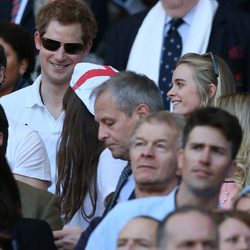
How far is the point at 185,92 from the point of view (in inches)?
371

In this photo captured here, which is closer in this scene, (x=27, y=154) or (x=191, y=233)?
(x=191, y=233)

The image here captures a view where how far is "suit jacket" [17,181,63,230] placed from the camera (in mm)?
8406

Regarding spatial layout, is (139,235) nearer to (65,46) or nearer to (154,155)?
(154,155)

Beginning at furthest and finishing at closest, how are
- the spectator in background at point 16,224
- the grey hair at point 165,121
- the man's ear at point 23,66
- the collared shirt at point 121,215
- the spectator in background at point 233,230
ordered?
the man's ear at point 23,66, the grey hair at point 165,121, the spectator in background at point 16,224, the collared shirt at point 121,215, the spectator in background at point 233,230

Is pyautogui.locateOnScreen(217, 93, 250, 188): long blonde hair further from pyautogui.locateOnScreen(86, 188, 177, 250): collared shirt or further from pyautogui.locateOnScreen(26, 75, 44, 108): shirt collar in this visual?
pyautogui.locateOnScreen(26, 75, 44, 108): shirt collar

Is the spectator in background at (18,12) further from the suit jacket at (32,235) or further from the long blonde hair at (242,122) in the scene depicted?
the suit jacket at (32,235)

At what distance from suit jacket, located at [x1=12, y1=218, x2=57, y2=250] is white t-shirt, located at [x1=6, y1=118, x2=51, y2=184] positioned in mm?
1290

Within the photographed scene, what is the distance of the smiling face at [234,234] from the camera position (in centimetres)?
666

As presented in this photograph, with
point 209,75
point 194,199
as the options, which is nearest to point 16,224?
point 194,199

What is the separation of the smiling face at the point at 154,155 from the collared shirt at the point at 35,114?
2.13m

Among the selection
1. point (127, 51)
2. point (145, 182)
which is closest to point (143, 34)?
point (127, 51)

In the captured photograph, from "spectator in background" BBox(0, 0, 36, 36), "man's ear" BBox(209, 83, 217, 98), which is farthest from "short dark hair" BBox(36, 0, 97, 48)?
"spectator in background" BBox(0, 0, 36, 36)

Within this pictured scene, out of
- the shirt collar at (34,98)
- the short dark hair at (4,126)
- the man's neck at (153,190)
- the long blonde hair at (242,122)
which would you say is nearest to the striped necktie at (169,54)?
the shirt collar at (34,98)

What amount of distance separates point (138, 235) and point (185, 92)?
2.82m
